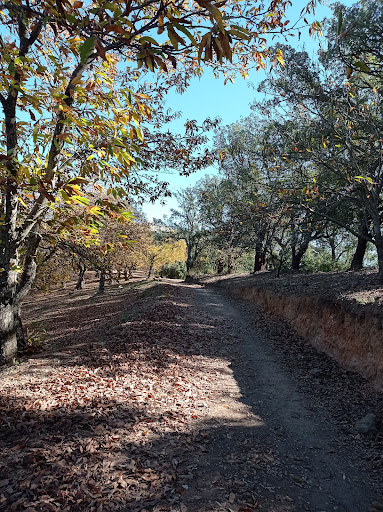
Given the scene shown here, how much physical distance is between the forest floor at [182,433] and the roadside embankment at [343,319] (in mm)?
358

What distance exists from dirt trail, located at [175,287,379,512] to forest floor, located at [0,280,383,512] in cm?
2

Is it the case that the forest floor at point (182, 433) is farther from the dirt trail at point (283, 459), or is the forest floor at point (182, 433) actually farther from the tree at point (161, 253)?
the tree at point (161, 253)

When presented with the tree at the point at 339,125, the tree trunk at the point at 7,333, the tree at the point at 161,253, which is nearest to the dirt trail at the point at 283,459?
the tree trunk at the point at 7,333

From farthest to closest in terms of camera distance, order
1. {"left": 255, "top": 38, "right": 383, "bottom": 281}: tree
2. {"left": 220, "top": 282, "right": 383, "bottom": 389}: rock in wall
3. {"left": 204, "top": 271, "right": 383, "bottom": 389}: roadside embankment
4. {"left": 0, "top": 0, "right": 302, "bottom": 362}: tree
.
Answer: {"left": 255, "top": 38, "right": 383, "bottom": 281}: tree
{"left": 204, "top": 271, "right": 383, "bottom": 389}: roadside embankment
{"left": 220, "top": 282, "right": 383, "bottom": 389}: rock in wall
{"left": 0, "top": 0, "right": 302, "bottom": 362}: tree

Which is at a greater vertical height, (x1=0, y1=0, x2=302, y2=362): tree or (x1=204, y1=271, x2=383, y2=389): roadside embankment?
(x1=0, y1=0, x2=302, y2=362): tree

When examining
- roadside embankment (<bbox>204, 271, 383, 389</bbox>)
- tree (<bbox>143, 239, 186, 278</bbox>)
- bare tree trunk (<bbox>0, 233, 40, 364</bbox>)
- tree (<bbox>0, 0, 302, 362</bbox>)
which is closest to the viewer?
tree (<bbox>0, 0, 302, 362</bbox>)

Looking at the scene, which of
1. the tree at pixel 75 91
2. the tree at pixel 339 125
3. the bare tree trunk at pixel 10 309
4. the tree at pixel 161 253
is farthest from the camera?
the tree at pixel 161 253

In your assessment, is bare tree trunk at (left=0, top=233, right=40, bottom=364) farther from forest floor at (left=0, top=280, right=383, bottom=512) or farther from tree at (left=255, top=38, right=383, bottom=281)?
tree at (left=255, top=38, right=383, bottom=281)

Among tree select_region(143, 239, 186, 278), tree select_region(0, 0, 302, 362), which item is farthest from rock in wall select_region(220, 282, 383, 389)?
tree select_region(143, 239, 186, 278)

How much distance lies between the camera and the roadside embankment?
21.1 feet

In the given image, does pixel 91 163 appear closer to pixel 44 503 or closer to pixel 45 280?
pixel 44 503

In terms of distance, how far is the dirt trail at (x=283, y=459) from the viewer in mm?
3355

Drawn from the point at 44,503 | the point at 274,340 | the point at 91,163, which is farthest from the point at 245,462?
the point at 274,340

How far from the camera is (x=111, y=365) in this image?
6.47 meters
